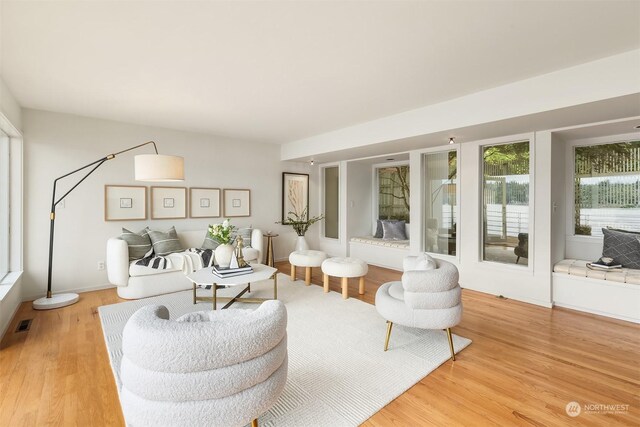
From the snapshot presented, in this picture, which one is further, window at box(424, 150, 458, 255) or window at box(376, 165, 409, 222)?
window at box(376, 165, 409, 222)

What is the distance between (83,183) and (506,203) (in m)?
5.80

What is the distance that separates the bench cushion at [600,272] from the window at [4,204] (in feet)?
21.6

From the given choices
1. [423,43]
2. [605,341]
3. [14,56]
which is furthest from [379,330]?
[14,56]

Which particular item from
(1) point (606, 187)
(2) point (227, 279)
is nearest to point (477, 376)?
(2) point (227, 279)

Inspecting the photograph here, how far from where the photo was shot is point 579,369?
7.75 feet

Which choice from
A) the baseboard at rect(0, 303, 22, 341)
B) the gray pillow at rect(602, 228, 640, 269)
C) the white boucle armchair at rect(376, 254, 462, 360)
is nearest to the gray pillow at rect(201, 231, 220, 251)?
the baseboard at rect(0, 303, 22, 341)

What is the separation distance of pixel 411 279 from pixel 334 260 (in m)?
1.93

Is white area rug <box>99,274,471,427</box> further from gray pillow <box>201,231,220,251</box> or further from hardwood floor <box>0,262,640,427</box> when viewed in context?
gray pillow <box>201,231,220,251</box>

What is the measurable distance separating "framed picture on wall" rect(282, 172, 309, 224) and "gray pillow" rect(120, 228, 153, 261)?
8.92ft

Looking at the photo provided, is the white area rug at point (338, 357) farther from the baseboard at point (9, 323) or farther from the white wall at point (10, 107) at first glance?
the white wall at point (10, 107)

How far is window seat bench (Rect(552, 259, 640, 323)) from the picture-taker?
10.7 feet

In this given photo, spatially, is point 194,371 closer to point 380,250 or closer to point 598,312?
point 598,312

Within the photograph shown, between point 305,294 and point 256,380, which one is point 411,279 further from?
point 305,294

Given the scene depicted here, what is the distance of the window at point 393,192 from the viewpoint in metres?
6.31
